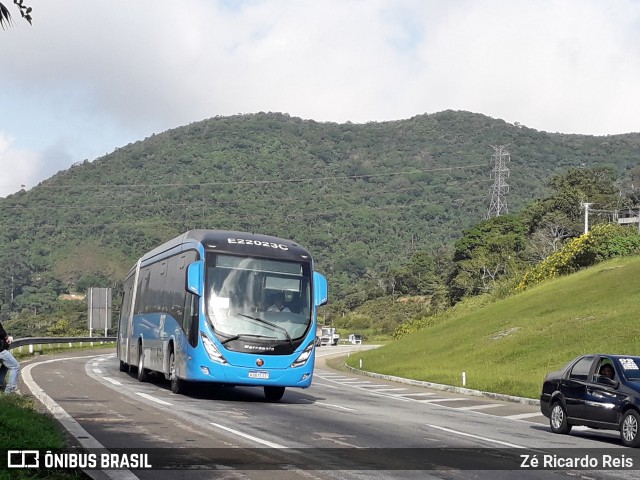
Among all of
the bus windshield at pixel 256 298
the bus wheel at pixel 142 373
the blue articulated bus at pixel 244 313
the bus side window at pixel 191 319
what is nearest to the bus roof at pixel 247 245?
the blue articulated bus at pixel 244 313

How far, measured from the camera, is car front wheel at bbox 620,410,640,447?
51.9 ft

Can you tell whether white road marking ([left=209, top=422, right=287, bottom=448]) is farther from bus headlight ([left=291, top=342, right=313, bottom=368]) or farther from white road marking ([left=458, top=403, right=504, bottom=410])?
white road marking ([left=458, top=403, right=504, bottom=410])

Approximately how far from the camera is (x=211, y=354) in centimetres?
2061

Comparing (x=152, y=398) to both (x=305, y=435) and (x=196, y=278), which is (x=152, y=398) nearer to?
(x=196, y=278)

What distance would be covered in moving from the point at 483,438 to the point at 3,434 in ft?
25.7

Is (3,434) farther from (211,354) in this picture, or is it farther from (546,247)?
(546,247)

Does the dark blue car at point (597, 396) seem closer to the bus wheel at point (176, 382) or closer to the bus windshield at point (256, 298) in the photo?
the bus windshield at point (256, 298)

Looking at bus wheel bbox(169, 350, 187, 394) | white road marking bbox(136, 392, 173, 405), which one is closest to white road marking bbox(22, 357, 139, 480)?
white road marking bbox(136, 392, 173, 405)

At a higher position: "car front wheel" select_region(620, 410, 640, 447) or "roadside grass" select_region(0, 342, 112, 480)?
"roadside grass" select_region(0, 342, 112, 480)

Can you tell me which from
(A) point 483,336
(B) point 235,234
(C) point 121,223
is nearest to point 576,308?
(A) point 483,336

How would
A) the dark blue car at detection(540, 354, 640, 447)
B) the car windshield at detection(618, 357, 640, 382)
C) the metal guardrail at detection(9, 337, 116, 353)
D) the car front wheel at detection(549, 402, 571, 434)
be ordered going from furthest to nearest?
the metal guardrail at detection(9, 337, 116, 353), the car front wheel at detection(549, 402, 571, 434), the car windshield at detection(618, 357, 640, 382), the dark blue car at detection(540, 354, 640, 447)

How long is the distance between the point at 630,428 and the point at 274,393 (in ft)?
Answer: 30.6

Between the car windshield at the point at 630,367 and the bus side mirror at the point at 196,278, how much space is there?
895 centimetres

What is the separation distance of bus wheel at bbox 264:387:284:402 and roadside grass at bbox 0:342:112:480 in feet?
22.8
